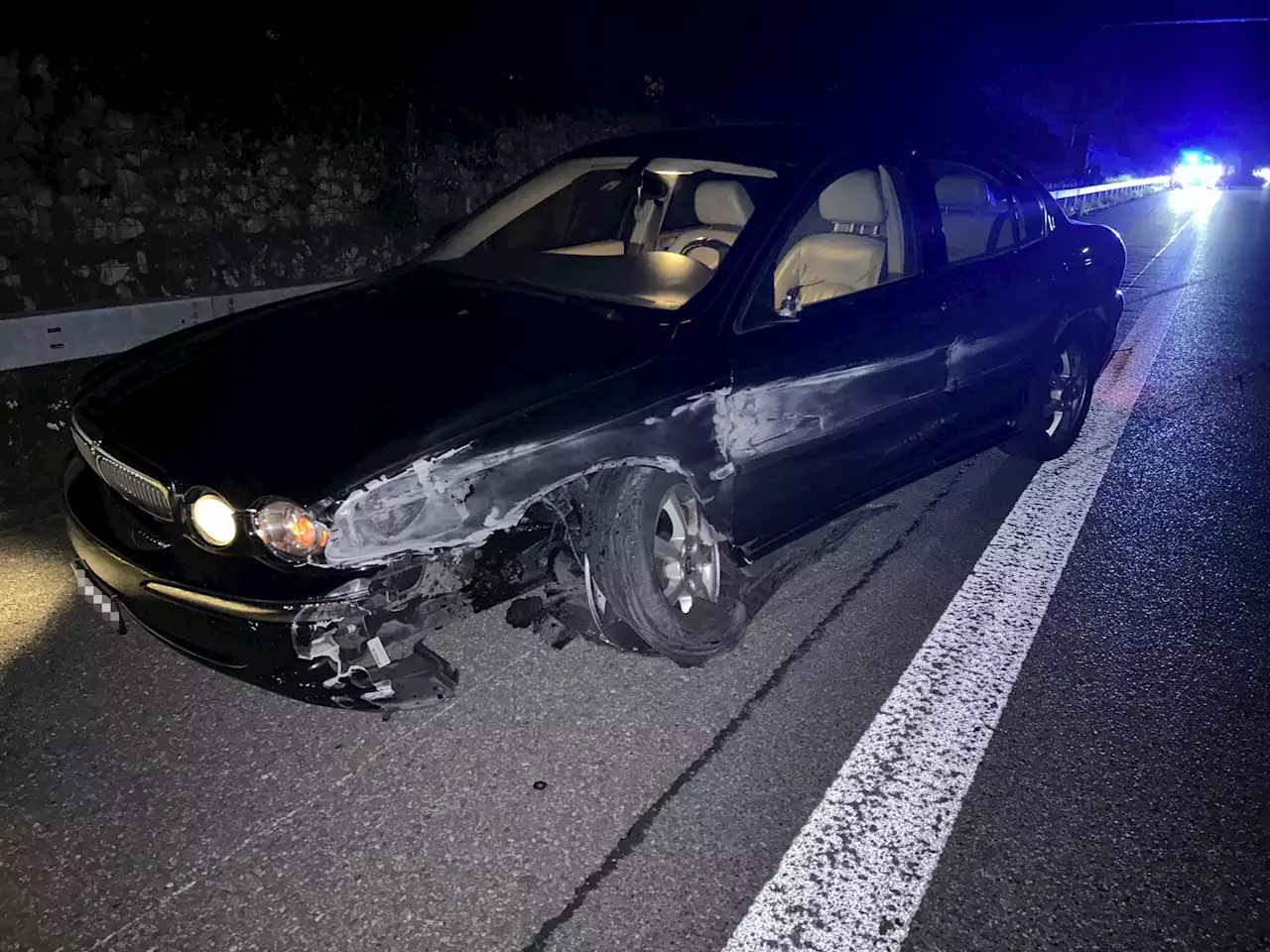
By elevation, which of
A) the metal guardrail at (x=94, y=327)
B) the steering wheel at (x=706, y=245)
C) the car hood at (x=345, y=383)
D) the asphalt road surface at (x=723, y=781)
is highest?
the steering wheel at (x=706, y=245)

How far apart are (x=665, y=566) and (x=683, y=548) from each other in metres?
0.08

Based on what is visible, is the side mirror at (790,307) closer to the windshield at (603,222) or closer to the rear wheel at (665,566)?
the windshield at (603,222)

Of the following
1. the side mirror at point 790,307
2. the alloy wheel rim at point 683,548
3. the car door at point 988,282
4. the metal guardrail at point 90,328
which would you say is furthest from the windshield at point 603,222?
the metal guardrail at point 90,328

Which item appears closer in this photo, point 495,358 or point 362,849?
point 362,849

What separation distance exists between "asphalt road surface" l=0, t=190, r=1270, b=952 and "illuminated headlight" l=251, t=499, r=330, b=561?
69cm

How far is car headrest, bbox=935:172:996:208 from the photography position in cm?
429

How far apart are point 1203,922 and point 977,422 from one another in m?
2.48

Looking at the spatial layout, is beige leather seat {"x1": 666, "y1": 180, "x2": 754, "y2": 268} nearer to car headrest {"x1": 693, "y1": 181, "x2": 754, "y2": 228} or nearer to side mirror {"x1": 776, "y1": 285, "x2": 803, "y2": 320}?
car headrest {"x1": 693, "y1": 181, "x2": 754, "y2": 228}

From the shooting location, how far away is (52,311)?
427 cm

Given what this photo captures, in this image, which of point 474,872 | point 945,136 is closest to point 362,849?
point 474,872

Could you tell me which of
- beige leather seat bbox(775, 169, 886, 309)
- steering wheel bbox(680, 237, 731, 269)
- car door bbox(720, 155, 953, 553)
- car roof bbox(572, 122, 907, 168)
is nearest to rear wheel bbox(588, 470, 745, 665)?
car door bbox(720, 155, 953, 553)

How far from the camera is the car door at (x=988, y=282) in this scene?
3.88 meters

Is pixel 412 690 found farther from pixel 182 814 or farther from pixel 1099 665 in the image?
pixel 1099 665

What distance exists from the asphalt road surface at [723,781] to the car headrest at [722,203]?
1427 millimetres
